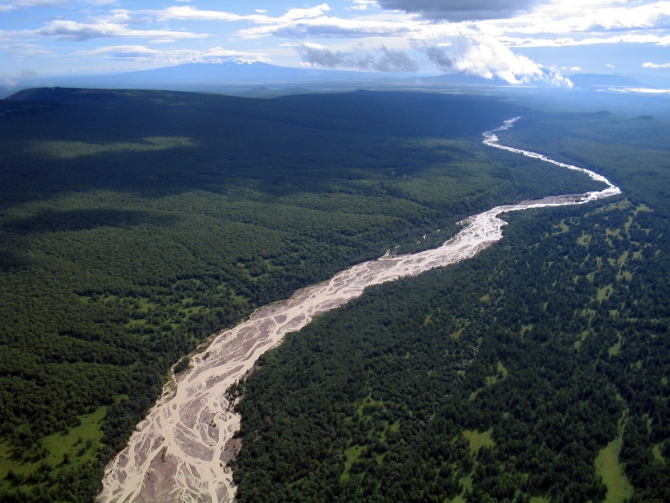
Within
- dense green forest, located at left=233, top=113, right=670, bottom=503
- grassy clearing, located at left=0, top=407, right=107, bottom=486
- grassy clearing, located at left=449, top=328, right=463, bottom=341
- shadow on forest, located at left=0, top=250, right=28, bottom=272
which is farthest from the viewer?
shadow on forest, located at left=0, top=250, right=28, bottom=272

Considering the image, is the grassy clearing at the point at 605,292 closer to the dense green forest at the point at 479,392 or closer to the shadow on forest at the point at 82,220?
the dense green forest at the point at 479,392

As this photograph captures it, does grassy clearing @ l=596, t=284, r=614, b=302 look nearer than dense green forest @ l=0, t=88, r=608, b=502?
No

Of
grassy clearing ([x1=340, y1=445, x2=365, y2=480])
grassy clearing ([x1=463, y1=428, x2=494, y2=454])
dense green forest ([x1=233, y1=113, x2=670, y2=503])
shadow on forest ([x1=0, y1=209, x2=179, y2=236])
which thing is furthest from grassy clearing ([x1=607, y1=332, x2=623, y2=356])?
shadow on forest ([x1=0, y1=209, x2=179, y2=236])

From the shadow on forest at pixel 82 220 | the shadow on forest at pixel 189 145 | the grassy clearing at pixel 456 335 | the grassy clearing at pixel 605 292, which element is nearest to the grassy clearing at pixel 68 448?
the grassy clearing at pixel 456 335

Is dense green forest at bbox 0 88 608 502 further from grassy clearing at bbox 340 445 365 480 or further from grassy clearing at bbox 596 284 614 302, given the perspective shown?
grassy clearing at bbox 596 284 614 302

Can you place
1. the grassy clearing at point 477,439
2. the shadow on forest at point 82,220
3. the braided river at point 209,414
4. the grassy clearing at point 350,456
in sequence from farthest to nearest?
the shadow on forest at point 82,220 → the grassy clearing at point 477,439 → the braided river at point 209,414 → the grassy clearing at point 350,456

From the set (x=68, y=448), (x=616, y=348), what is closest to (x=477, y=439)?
(x=616, y=348)

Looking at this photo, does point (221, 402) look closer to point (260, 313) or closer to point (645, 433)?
point (260, 313)
